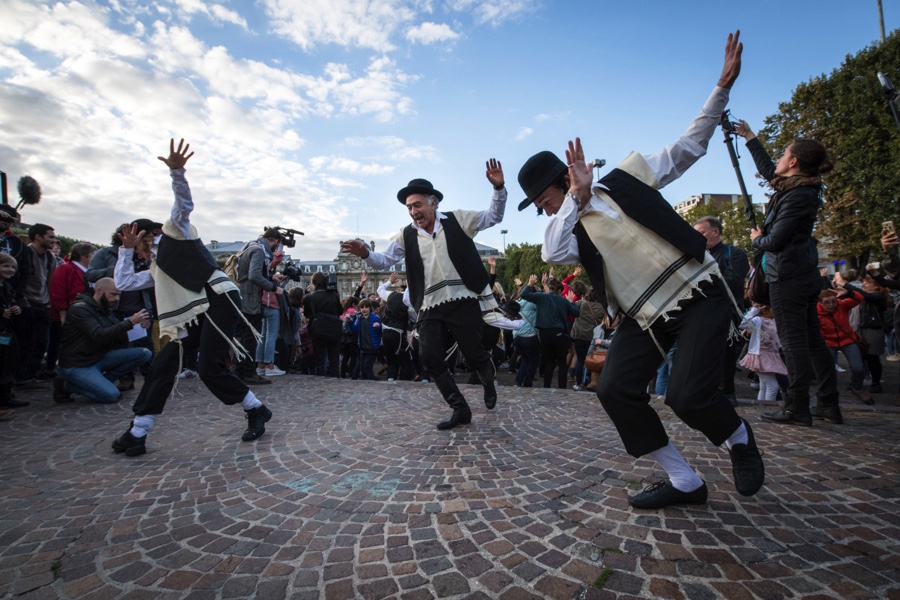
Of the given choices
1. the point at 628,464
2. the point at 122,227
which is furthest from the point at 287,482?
the point at 122,227

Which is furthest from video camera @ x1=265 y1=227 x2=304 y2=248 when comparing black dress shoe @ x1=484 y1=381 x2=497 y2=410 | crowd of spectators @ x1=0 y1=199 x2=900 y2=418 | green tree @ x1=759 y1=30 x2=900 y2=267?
green tree @ x1=759 y1=30 x2=900 y2=267

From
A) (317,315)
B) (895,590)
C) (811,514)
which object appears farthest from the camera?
(317,315)

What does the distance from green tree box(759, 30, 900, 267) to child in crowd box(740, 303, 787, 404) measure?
19331 mm

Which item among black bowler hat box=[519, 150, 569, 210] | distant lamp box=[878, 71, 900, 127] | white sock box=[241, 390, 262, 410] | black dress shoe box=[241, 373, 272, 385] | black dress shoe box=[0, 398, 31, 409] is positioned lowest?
black dress shoe box=[0, 398, 31, 409]

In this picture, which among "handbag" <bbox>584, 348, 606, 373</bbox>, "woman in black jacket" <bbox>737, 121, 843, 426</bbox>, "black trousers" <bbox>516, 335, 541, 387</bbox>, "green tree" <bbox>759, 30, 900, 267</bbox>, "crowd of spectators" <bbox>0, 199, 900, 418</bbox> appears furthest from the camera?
"green tree" <bbox>759, 30, 900, 267</bbox>

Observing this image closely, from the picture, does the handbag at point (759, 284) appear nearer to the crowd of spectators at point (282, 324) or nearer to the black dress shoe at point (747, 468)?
the crowd of spectators at point (282, 324)

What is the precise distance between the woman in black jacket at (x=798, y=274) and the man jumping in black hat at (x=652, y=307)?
2025 millimetres

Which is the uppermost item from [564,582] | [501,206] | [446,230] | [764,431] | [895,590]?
[501,206]

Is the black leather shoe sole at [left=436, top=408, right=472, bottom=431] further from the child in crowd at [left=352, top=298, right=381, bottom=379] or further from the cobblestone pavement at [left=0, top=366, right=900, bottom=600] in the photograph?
the child in crowd at [left=352, top=298, right=381, bottom=379]

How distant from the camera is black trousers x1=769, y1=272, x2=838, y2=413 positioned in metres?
4.07

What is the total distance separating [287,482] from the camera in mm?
3154

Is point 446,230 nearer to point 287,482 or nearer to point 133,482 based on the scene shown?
point 287,482

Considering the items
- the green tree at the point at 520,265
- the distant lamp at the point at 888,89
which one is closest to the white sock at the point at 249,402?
the distant lamp at the point at 888,89

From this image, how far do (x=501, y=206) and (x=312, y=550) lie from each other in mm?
3606
